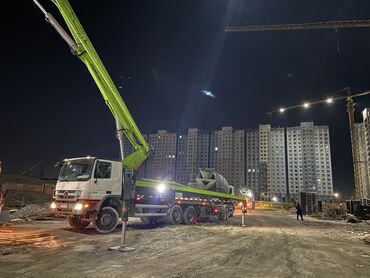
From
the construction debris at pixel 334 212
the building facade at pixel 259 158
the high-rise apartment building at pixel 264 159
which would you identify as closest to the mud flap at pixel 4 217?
the construction debris at pixel 334 212

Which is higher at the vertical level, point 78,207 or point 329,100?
point 329,100

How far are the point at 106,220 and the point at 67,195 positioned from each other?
76.8 inches

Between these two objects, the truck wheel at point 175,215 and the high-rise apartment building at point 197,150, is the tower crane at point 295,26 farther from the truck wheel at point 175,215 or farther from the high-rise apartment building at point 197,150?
the high-rise apartment building at point 197,150

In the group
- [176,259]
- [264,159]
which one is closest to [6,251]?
[176,259]

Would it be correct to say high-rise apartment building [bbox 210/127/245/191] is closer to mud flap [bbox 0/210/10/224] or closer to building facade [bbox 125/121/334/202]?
building facade [bbox 125/121/334/202]

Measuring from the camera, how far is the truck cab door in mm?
11672

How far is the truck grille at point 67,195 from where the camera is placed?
11.3 metres

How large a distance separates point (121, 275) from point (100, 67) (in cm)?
1038

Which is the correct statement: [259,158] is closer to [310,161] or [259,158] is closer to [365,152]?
[310,161]

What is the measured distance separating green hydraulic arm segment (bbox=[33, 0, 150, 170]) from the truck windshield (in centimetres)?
234

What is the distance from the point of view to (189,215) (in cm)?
1741

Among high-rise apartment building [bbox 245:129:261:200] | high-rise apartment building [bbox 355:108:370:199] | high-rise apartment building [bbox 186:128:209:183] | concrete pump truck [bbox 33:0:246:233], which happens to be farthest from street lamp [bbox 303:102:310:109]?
concrete pump truck [bbox 33:0:246:233]

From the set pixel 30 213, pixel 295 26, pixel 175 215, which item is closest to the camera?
pixel 175 215

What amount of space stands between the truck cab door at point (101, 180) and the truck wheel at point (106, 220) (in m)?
0.72
